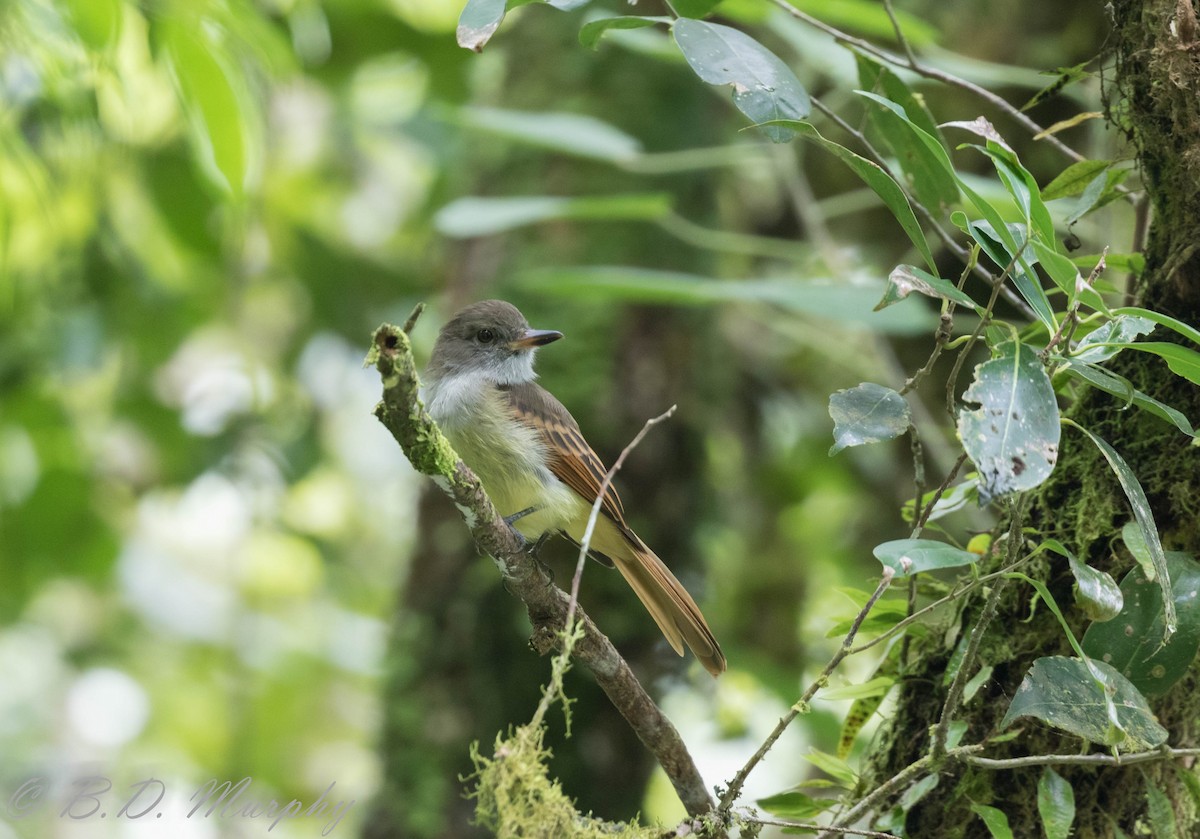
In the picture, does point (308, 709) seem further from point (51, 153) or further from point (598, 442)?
point (51, 153)

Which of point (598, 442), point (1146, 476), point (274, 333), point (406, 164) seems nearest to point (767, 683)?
point (598, 442)

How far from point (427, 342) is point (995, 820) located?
16.3ft

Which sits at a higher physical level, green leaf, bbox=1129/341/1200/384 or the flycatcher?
green leaf, bbox=1129/341/1200/384

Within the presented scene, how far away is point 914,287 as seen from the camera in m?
1.88

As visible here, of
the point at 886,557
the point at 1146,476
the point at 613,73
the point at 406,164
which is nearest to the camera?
the point at 886,557

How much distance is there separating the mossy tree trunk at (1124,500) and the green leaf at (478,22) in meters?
1.22

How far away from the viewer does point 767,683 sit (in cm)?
518

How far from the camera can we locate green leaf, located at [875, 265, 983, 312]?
1.87 meters

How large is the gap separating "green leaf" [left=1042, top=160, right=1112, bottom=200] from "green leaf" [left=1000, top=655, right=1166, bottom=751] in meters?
0.99

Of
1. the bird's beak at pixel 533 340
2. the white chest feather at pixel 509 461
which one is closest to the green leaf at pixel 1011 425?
the white chest feather at pixel 509 461

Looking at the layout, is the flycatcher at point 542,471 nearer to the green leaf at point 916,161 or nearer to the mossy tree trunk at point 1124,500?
the mossy tree trunk at point 1124,500

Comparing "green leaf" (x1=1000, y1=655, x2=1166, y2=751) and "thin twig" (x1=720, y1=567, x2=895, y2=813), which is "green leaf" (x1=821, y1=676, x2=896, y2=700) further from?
"green leaf" (x1=1000, y1=655, x2=1166, y2=751)

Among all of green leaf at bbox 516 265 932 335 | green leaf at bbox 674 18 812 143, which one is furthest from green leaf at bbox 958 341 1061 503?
green leaf at bbox 516 265 932 335

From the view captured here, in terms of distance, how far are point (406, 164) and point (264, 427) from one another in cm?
326
